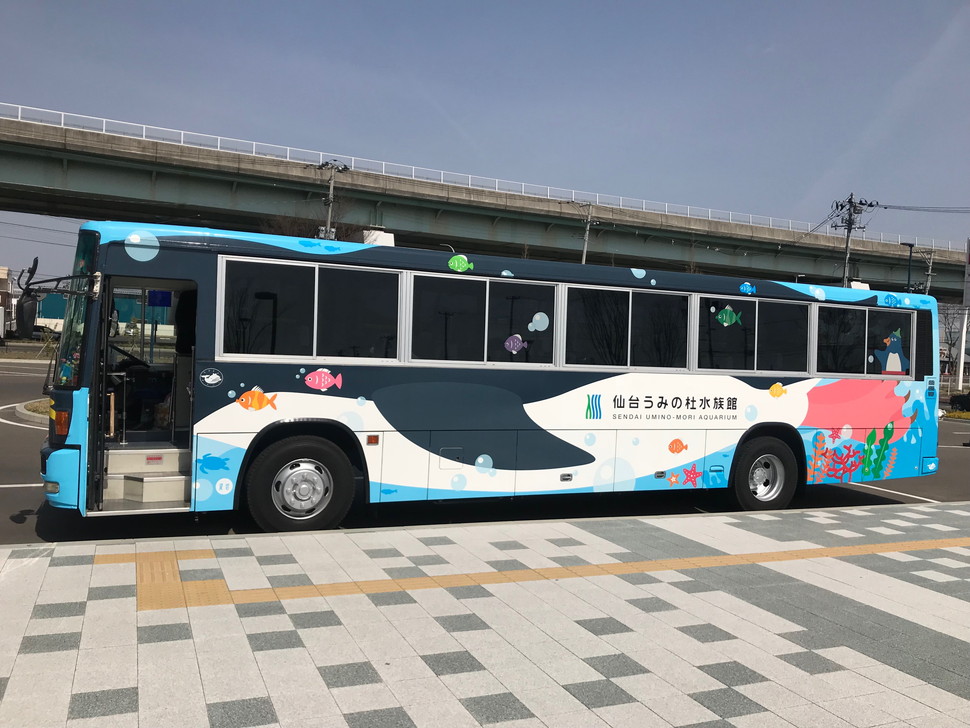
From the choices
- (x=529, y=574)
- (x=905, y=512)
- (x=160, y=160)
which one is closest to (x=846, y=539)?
(x=905, y=512)

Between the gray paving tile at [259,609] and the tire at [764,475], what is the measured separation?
645 cm

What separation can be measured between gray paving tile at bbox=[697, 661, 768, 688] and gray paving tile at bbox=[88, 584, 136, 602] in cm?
374

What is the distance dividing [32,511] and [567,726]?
24.8 ft

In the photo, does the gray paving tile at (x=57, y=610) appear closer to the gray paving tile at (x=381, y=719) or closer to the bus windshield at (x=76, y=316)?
the gray paving tile at (x=381, y=719)

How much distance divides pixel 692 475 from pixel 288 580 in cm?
550

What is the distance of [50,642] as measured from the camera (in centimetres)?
458

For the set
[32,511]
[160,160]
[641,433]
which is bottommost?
[32,511]

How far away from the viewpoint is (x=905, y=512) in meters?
9.79

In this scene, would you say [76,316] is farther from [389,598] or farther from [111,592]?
[389,598]

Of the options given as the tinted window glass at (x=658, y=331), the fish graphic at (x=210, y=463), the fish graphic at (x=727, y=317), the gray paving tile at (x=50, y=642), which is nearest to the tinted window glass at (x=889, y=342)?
the fish graphic at (x=727, y=317)

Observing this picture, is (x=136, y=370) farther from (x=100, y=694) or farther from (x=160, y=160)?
(x=160, y=160)

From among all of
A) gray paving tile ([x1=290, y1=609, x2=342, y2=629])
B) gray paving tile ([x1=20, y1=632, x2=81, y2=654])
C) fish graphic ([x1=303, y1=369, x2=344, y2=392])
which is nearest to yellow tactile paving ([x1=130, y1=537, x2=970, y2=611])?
gray paving tile ([x1=290, y1=609, x2=342, y2=629])

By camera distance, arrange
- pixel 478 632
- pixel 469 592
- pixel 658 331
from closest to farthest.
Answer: pixel 478 632, pixel 469 592, pixel 658 331

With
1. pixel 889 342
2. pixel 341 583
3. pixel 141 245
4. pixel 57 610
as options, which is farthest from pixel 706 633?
pixel 889 342
